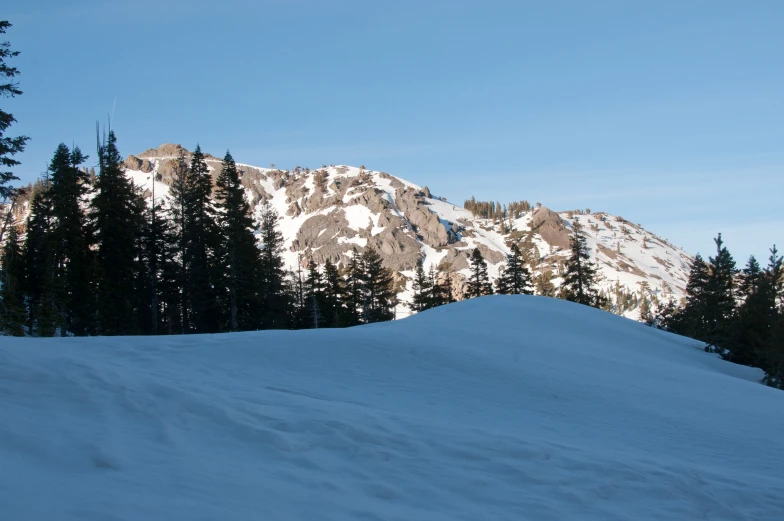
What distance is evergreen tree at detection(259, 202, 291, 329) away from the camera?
35.8 meters

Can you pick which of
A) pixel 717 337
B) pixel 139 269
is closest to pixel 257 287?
pixel 139 269

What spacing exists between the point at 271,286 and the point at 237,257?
31.0ft

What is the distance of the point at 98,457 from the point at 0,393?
2.30 meters

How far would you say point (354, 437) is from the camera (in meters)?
7.59

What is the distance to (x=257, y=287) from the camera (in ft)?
112

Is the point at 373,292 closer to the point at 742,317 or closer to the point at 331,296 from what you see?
the point at 331,296

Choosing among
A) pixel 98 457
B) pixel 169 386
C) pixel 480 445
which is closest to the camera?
pixel 98 457

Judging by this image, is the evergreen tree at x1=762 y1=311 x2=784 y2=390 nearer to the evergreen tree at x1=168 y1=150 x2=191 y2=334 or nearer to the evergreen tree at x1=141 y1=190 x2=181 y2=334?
the evergreen tree at x1=168 y1=150 x2=191 y2=334

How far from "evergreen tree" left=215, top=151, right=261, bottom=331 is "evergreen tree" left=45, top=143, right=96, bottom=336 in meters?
7.53

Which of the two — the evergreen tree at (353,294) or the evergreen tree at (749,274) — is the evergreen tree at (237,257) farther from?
the evergreen tree at (749,274)

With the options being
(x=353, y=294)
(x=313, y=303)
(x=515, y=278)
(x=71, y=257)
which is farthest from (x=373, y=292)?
(x=71, y=257)

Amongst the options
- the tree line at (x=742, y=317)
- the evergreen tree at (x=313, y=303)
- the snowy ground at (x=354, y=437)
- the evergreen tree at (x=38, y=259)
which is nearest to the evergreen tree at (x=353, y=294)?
the evergreen tree at (x=313, y=303)

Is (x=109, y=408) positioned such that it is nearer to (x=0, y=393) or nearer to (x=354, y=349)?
(x=0, y=393)

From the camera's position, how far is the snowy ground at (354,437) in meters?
5.57
